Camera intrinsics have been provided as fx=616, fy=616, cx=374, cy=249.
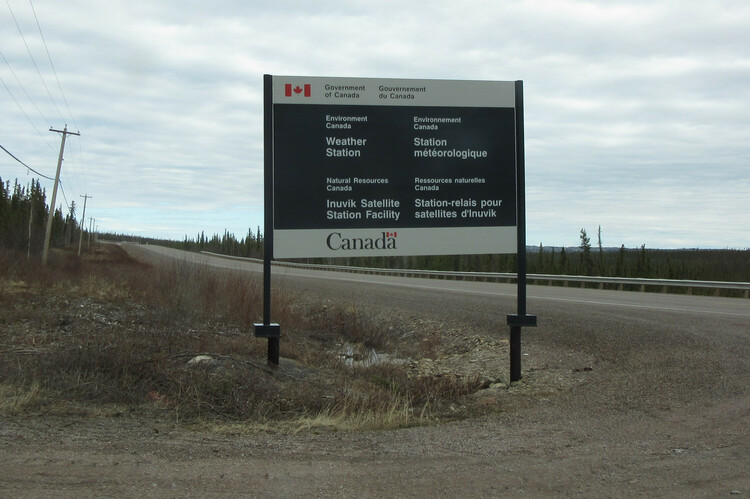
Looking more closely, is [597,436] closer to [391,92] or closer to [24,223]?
[391,92]

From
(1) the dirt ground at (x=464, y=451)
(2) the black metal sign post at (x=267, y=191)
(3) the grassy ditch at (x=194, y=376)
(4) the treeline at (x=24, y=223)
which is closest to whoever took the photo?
(1) the dirt ground at (x=464, y=451)

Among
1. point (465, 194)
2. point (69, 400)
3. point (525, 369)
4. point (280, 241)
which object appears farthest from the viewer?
point (525, 369)

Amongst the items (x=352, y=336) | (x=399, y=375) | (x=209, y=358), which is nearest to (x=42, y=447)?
(x=209, y=358)

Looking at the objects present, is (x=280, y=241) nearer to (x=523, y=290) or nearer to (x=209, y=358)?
(x=209, y=358)

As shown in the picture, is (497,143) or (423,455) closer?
(423,455)

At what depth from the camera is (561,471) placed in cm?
452

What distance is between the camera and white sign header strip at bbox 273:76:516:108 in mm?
8648

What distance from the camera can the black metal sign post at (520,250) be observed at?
29.1 feet

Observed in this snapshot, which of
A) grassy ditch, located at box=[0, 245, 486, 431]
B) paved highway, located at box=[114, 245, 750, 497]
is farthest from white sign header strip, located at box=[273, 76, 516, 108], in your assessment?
paved highway, located at box=[114, 245, 750, 497]

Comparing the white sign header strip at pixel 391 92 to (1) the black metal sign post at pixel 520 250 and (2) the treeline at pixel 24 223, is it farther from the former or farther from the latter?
(2) the treeline at pixel 24 223

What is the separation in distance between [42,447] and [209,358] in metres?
3.74

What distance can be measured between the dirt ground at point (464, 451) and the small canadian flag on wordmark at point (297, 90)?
4690 millimetres

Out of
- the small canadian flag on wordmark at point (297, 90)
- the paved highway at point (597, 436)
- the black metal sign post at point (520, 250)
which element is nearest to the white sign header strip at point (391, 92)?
the small canadian flag on wordmark at point (297, 90)

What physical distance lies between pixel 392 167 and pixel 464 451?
4.81 m
